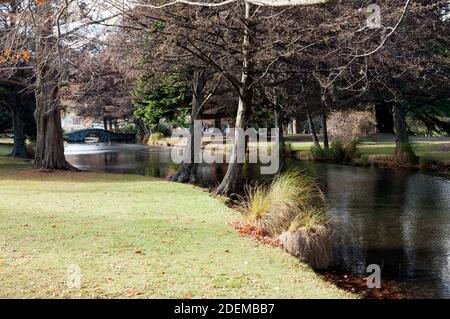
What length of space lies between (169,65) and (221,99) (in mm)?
10174

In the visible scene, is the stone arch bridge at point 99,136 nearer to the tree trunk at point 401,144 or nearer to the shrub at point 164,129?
the shrub at point 164,129

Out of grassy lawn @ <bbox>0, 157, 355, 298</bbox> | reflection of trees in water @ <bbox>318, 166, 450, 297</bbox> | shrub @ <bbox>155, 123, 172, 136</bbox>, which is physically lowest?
reflection of trees in water @ <bbox>318, 166, 450, 297</bbox>

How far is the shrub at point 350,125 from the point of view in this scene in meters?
41.2

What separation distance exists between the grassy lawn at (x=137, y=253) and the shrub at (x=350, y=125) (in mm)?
29099

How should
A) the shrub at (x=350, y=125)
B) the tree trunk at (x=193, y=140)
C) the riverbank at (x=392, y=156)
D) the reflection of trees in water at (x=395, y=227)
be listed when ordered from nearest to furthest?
the reflection of trees in water at (x=395, y=227) < the tree trunk at (x=193, y=140) < the riverbank at (x=392, y=156) < the shrub at (x=350, y=125)

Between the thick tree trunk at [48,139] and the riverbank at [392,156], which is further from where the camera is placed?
the riverbank at [392,156]

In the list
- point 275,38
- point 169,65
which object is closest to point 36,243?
point 275,38

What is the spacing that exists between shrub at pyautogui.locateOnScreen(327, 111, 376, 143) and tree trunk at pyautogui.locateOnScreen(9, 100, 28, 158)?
73.2 ft

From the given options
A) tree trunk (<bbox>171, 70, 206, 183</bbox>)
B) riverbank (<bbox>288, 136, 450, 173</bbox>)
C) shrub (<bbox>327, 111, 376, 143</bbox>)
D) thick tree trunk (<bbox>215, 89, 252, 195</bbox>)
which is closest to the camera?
thick tree trunk (<bbox>215, 89, 252, 195</bbox>)

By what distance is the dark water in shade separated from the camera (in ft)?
30.3

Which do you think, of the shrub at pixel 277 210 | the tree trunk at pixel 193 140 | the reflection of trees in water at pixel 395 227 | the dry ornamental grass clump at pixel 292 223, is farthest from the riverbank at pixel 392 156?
the shrub at pixel 277 210

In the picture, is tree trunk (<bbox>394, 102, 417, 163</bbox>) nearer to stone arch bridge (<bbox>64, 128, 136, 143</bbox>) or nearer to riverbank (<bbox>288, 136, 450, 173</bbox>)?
riverbank (<bbox>288, 136, 450, 173</bbox>)

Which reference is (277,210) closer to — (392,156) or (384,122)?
(392,156)

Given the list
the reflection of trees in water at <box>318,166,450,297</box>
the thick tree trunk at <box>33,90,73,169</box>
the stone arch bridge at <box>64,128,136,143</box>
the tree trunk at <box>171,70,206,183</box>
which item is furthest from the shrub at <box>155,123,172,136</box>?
the reflection of trees in water at <box>318,166,450,297</box>
